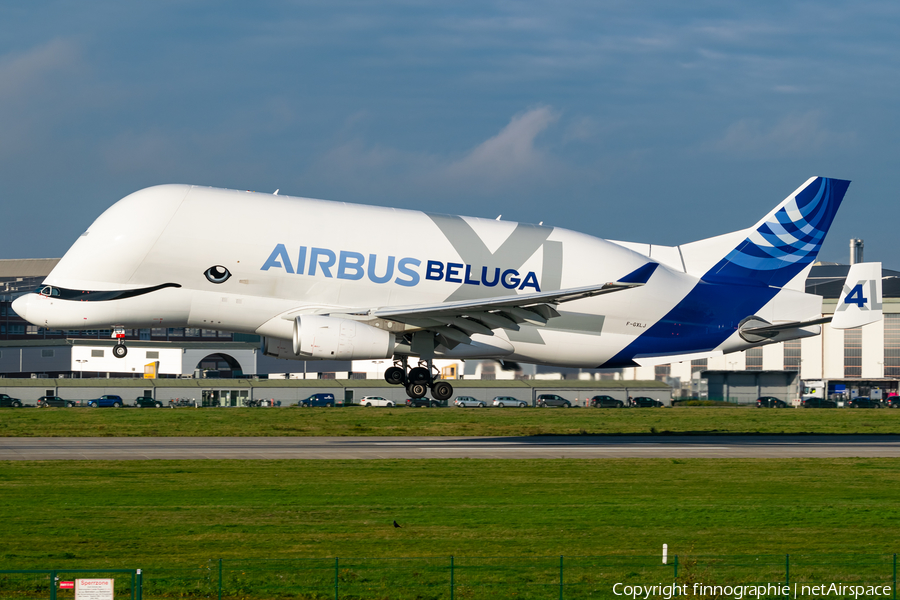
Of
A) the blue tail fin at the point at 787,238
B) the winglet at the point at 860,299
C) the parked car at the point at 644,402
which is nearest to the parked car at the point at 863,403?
the parked car at the point at 644,402

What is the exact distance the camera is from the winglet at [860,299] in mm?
43469

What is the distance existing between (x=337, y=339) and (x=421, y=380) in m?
6.48

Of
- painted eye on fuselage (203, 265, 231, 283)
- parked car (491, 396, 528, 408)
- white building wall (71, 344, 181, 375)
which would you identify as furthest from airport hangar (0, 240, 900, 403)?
painted eye on fuselage (203, 265, 231, 283)

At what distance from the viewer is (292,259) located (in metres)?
38.4

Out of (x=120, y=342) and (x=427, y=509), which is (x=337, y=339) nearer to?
(x=120, y=342)

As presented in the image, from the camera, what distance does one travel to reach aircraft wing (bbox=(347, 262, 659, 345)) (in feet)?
127

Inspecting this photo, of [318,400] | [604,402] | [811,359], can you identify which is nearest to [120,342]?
[318,400]

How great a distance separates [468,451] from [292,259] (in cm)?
1455

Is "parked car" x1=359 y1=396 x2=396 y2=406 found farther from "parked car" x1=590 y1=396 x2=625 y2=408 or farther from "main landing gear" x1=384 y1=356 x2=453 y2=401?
"main landing gear" x1=384 y1=356 x2=453 y2=401

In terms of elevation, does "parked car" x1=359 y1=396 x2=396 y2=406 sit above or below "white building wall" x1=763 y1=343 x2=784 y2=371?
below

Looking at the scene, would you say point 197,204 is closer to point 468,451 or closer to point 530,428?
point 468,451

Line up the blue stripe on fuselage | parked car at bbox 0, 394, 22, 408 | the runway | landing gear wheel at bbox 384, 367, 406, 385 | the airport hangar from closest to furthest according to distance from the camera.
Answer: the blue stripe on fuselage → landing gear wheel at bbox 384, 367, 406, 385 → the runway → parked car at bbox 0, 394, 22, 408 → the airport hangar

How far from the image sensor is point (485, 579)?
2302 cm

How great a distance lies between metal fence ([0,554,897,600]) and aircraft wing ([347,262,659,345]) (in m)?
14.4
